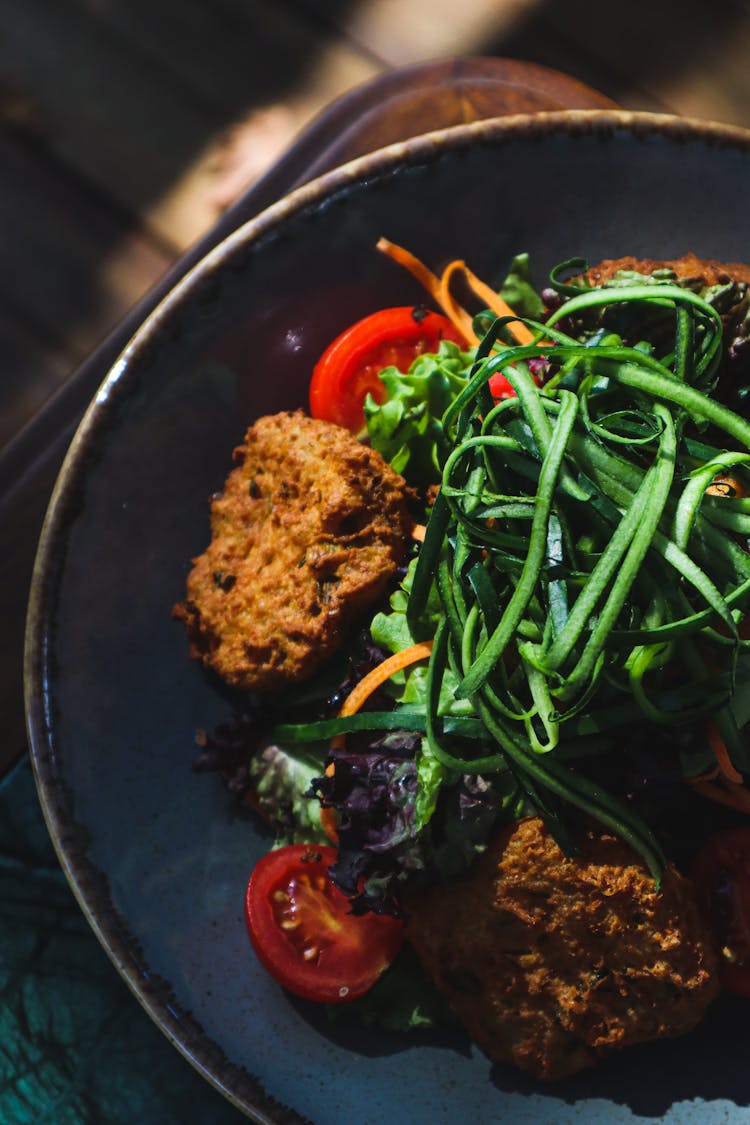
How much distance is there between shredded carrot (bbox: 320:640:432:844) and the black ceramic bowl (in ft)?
1.06

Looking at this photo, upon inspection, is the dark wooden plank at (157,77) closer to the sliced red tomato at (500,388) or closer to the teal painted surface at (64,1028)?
the sliced red tomato at (500,388)

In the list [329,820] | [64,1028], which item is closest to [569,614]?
[329,820]

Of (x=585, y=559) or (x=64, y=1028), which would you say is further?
(x=64, y=1028)

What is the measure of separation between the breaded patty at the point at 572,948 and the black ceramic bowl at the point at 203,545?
0.75ft

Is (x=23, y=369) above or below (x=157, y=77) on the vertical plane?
below

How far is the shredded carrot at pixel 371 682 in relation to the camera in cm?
254

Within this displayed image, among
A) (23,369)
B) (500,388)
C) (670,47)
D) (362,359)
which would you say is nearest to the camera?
(500,388)

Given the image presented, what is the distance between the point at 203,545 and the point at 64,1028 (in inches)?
55.8

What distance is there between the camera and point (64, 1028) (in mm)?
2994

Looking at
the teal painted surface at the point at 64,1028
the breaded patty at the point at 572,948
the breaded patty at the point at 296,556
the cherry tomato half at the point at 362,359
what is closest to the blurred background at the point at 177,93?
the cherry tomato half at the point at 362,359

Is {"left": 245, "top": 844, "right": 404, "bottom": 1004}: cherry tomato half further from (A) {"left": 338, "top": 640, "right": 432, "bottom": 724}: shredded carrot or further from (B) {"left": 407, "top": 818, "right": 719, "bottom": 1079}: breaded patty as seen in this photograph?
(A) {"left": 338, "top": 640, "right": 432, "bottom": 724}: shredded carrot

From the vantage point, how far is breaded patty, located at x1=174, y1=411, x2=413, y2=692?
259 cm

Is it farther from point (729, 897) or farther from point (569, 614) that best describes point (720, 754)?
point (569, 614)

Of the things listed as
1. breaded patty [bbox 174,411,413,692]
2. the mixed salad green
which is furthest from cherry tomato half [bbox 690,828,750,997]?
breaded patty [bbox 174,411,413,692]
